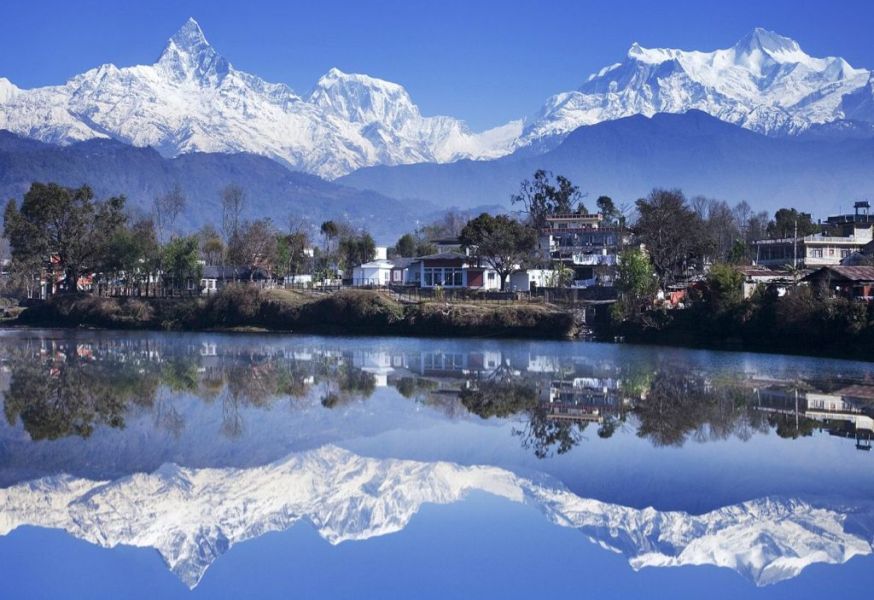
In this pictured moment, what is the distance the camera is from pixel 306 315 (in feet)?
216

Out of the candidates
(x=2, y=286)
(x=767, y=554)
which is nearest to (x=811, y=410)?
(x=767, y=554)

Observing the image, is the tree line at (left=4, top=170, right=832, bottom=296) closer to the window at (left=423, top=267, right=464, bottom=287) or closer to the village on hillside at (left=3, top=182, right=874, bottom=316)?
the village on hillside at (left=3, top=182, right=874, bottom=316)

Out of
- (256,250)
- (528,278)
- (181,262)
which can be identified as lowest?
(528,278)

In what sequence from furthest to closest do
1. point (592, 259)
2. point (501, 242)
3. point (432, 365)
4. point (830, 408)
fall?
1. point (592, 259)
2. point (501, 242)
3. point (432, 365)
4. point (830, 408)

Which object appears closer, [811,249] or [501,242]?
[501,242]

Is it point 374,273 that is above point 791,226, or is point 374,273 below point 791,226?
below

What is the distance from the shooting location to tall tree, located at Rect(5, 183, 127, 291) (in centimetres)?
7488

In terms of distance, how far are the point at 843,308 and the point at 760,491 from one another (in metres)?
28.4

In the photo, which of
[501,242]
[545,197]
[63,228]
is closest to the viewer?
[501,242]

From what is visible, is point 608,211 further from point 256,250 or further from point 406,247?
point 256,250

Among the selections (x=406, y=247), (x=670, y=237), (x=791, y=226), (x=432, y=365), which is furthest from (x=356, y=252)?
(x=432, y=365)

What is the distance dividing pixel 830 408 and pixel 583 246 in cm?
5570

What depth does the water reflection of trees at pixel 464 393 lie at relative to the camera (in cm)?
2792

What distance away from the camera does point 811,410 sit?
30.2 meters
